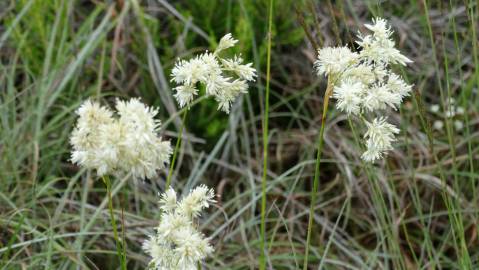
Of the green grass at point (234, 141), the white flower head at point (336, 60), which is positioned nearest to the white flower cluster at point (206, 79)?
the white flower head at point (336, 60)

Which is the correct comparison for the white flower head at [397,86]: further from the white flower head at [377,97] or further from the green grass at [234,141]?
the green grass at [234,141]

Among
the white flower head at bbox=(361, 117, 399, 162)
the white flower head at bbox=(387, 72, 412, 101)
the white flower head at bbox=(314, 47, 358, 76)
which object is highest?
the white flower head at bbox=(314, 47, 358, 76)

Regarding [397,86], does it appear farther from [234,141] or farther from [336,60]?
[234,141]

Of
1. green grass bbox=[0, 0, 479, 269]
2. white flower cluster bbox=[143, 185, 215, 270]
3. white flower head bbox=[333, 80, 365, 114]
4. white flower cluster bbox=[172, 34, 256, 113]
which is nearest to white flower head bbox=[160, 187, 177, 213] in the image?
white flower cluster bbox=[143, 185, 215, 270]

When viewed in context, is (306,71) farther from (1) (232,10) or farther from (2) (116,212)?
(2) (116,212)

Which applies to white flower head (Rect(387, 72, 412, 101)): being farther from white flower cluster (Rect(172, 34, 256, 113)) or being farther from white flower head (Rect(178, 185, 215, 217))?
white flower head (Rect(178, 185, 215, 217))

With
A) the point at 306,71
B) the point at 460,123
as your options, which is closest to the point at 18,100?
the point at 306,71

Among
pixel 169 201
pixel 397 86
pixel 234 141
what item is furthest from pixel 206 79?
pixel 234 141
